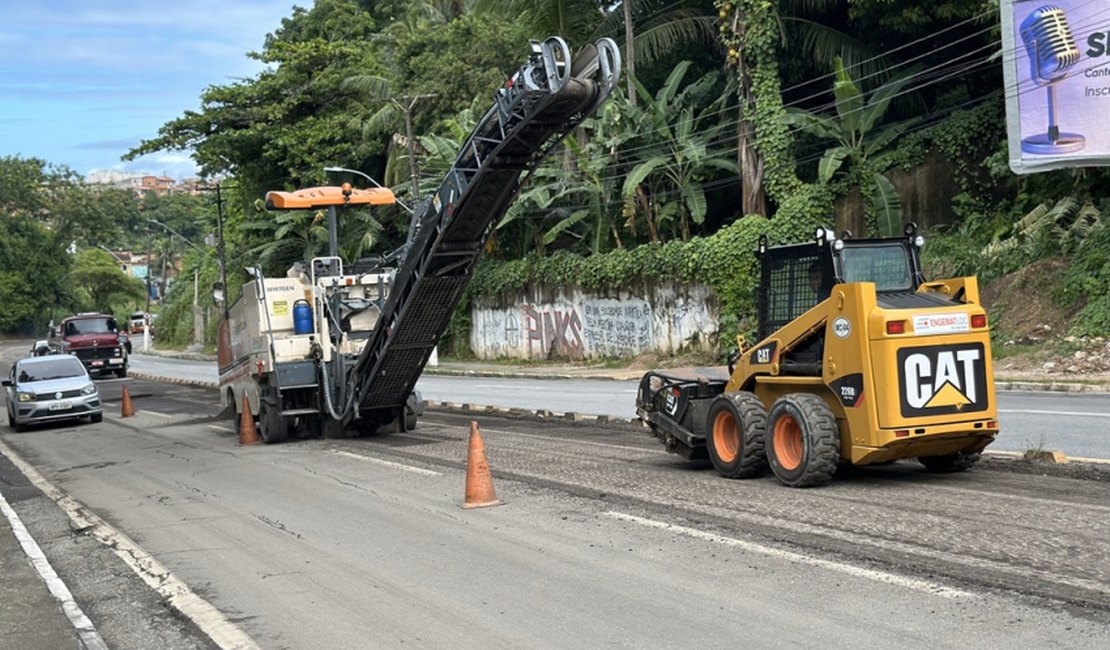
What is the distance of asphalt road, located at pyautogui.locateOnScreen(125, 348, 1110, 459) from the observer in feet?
46.7

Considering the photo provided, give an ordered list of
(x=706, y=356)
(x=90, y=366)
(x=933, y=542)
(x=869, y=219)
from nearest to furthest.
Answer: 1. (x=933, y=542)
2. (x=869, y=219)
3. (x=706, y=356)
4. (x=90, y=366)

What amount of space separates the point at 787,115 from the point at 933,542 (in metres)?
26.4

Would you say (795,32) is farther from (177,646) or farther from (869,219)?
(177,646)

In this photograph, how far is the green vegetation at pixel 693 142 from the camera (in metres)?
31.9

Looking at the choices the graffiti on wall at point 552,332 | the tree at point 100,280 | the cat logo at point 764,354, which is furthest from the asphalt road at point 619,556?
the tree at point 100,280

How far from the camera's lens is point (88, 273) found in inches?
4348

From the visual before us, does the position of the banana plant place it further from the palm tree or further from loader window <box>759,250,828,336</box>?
loader window <box>759,250,828,336</box>

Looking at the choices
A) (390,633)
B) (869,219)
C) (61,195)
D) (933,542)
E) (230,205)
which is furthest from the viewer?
A: (61,195)

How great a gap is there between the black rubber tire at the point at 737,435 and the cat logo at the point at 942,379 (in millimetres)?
1743

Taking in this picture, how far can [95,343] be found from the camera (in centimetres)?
5062

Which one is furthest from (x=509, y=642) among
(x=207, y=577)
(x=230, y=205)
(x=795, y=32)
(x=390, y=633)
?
(x=230, y=205)

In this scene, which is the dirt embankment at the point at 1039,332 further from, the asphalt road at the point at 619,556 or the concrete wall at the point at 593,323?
the asphalt road at the point at 619,556

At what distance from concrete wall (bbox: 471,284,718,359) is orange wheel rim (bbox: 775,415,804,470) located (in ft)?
78.9

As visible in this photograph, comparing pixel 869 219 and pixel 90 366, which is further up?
pixel 869 219
